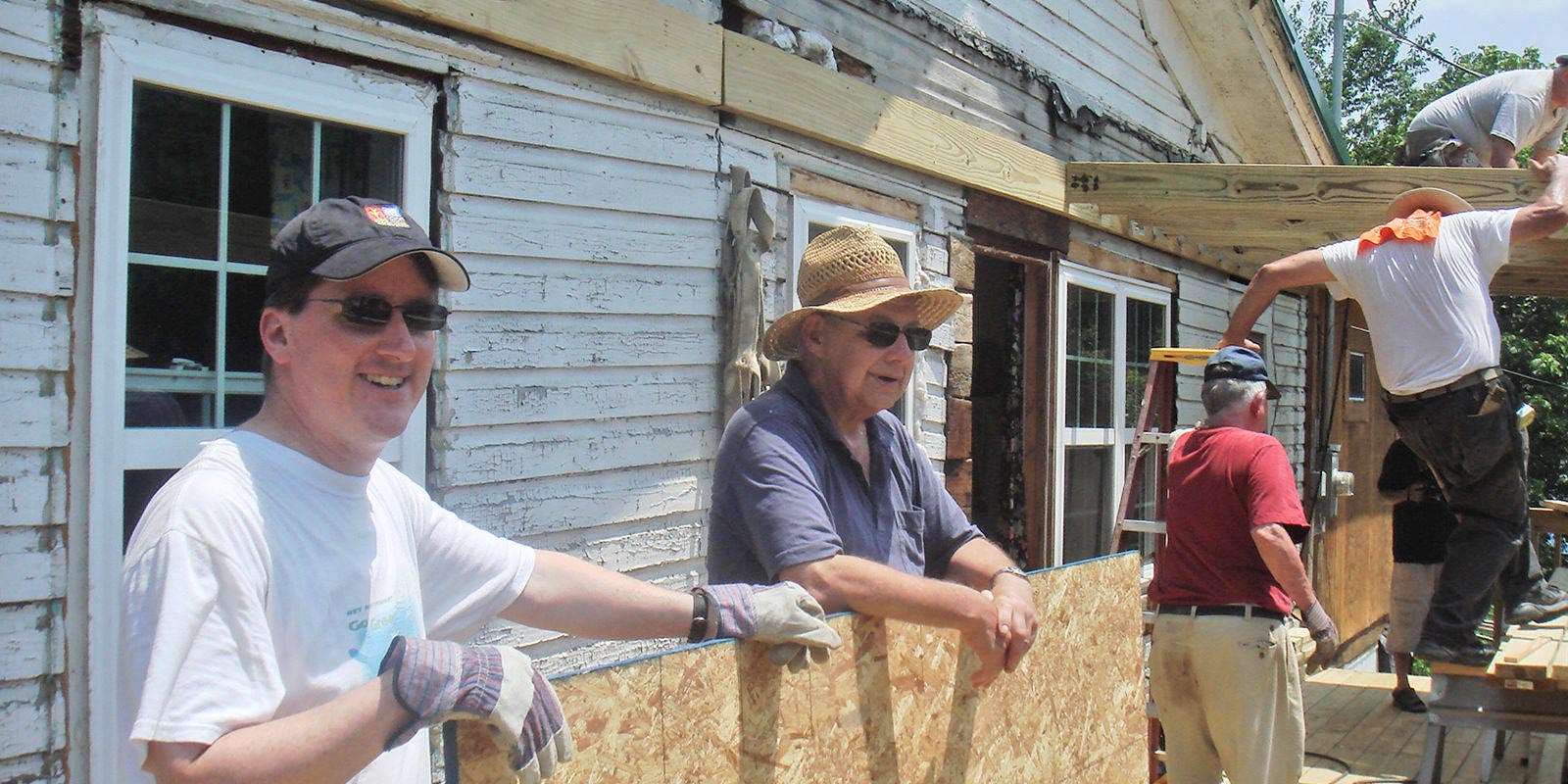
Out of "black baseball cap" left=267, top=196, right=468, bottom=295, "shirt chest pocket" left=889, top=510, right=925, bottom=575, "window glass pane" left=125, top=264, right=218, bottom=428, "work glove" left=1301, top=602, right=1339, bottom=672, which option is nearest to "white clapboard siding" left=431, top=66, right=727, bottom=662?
"window glass pane" left=125, top=264, right=218, bottom=428

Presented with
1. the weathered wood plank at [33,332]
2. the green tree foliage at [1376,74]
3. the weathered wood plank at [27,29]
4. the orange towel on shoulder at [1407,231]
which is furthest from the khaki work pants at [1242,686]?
the green tree foliage at [1376,74]

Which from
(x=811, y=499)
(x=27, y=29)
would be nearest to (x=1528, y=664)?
(x=811, y=499)

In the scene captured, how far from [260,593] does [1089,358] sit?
6244mm

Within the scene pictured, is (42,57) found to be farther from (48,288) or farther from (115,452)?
(115,452)

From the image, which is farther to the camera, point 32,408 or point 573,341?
point 573,341

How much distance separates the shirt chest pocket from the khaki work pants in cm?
193

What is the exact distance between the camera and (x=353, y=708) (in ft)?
4.62

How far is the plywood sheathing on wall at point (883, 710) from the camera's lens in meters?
1.83

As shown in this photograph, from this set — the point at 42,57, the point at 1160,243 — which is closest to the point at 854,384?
the point at 42,57

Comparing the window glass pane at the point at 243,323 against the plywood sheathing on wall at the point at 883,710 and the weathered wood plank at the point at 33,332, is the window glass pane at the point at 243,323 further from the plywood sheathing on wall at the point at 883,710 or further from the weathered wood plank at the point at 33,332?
the plywood sheathing on wall at the point at 883,710

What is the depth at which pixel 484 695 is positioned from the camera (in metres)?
1.49

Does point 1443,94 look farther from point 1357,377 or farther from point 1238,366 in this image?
point 1238,366

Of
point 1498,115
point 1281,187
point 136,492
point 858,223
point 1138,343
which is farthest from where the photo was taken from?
point 1138,343

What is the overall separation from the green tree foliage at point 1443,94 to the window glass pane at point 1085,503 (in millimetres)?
9706
